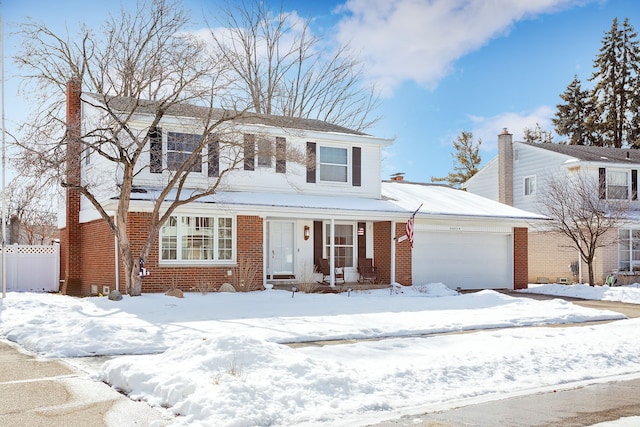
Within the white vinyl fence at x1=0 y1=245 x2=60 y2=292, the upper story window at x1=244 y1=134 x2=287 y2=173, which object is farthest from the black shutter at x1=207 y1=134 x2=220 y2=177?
the white vinyl fence at x1=0 y1=245 x2=60 y2=292

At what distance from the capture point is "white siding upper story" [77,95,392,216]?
1911 cm

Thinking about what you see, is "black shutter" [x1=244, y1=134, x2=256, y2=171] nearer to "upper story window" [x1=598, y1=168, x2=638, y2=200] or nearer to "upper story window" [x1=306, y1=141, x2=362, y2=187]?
"upper story window" [x1=306, y1=141, x2=362, y2=187]

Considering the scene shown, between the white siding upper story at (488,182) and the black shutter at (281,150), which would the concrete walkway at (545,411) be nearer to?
the black shutter at (281,150)

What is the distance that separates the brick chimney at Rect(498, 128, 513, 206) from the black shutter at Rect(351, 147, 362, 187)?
1184cm

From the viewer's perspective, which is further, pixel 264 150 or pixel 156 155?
pixel 156 155

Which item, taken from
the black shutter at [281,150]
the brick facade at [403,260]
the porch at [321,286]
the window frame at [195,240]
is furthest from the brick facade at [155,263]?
the brick facade at [403,260]

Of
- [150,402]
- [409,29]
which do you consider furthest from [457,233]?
[150,402]

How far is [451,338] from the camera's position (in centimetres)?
1148

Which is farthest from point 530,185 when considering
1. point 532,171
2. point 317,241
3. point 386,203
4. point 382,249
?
point 317,241

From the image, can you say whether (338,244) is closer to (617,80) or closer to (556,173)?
(556,173)

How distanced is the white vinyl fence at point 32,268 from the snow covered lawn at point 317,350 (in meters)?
7.18

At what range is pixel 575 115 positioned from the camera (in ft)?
170

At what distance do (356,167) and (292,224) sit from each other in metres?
3.16

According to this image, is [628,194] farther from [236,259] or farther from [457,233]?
[236,259]
